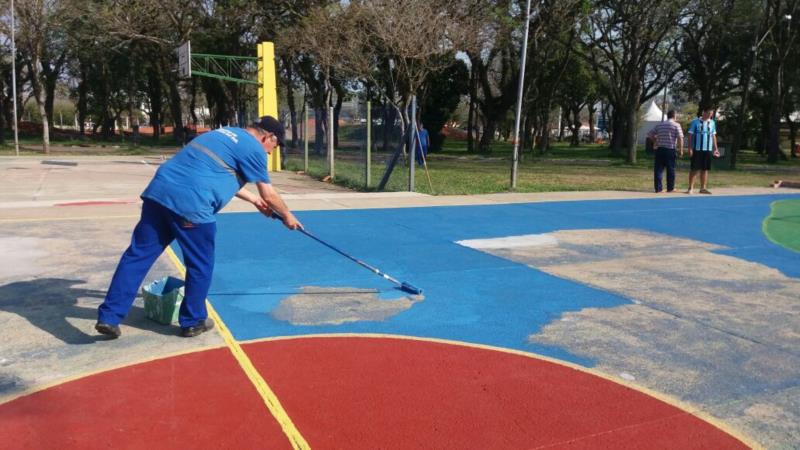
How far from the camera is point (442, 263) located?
7.66 metres

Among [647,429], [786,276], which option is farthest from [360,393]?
[786,276]

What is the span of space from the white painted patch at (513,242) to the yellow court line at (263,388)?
4.16 meters

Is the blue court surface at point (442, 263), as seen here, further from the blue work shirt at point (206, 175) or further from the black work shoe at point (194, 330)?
the blue work shirt at point (206, 175)

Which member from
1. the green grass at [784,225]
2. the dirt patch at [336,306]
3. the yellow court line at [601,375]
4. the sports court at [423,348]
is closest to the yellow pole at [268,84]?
the sports court at [423,348]

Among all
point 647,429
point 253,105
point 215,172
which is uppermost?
point 253,105

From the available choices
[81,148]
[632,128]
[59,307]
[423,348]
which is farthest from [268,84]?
[81,148]

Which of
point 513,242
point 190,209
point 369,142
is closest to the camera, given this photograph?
point 190,209

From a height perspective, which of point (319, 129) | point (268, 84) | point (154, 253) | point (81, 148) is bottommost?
point (154, 253)

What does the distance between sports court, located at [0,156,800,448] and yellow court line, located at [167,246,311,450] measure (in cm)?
2

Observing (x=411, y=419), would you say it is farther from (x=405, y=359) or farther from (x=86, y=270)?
(x=86, y=270)

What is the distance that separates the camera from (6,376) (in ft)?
13.6

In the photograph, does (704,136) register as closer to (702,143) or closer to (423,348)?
(702,143)

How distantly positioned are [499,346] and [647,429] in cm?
143

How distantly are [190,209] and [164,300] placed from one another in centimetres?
101
